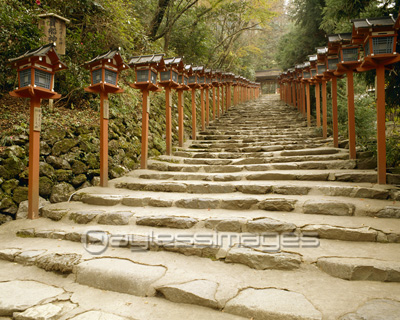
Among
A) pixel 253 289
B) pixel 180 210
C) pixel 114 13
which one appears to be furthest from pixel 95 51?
pixel 253 289

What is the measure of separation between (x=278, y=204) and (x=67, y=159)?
389cm

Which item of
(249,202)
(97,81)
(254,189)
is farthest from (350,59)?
(97,81)

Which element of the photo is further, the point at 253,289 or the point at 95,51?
the point at 95,51

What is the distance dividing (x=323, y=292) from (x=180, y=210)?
2.27 meters

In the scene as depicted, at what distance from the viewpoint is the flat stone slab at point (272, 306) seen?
6.47 feet

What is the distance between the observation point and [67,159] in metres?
4.88

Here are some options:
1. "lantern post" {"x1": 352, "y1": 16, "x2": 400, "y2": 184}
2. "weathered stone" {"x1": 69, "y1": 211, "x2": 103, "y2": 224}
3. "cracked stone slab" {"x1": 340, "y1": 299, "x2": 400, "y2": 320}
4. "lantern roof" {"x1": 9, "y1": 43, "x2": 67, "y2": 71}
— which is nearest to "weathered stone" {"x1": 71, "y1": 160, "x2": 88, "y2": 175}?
"weathered stone" {"x1": 69, "y1": 211, "x2": 103, "y2": 224}

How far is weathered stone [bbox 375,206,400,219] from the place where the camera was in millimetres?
3250

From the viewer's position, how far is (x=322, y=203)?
356 cm

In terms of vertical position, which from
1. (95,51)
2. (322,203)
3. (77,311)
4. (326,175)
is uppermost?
(95,51)

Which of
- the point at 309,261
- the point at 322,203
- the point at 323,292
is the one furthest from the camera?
the point at 322,203

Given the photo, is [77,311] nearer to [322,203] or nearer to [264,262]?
[264,262]

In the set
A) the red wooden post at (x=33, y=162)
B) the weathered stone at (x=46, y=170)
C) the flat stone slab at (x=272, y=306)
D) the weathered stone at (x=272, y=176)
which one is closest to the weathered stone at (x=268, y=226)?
the flat stone slab at (x=272, y=306)

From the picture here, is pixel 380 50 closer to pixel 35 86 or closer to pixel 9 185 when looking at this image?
pixel 35 86
